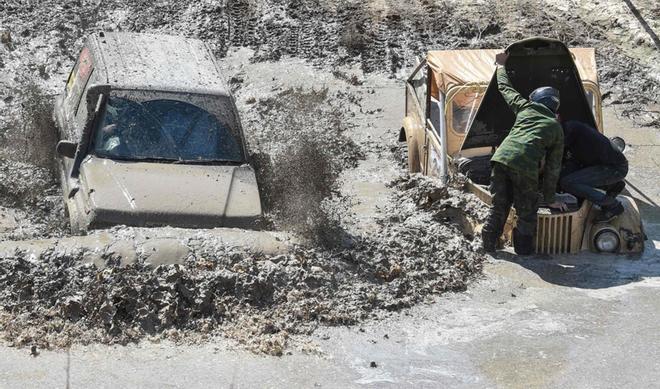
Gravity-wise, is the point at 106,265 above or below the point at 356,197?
above

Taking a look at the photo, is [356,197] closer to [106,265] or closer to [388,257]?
[388,257]

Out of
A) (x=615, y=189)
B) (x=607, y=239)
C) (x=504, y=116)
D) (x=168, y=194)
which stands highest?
(x=504, y=116)

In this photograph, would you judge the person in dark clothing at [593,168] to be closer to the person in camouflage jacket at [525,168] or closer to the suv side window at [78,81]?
the person in camouflage jacket at [525,168]

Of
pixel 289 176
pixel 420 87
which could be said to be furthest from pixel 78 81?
pixel 420 87

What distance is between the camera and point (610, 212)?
942 centimetres

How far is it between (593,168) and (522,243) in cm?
111

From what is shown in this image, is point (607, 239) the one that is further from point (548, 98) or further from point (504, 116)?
point (504, 116)

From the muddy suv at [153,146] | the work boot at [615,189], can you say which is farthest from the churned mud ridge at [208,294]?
the work boot at [615,189]

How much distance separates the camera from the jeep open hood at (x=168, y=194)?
8.25 meters

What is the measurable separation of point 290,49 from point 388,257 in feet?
28.3

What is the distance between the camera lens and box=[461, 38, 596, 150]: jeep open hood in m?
10.2

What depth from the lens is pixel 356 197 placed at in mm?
11414

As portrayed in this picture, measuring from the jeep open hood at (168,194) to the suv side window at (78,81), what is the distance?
1.66m

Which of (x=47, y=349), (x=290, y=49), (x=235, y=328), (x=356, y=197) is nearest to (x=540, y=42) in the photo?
(x=356, y=197)
